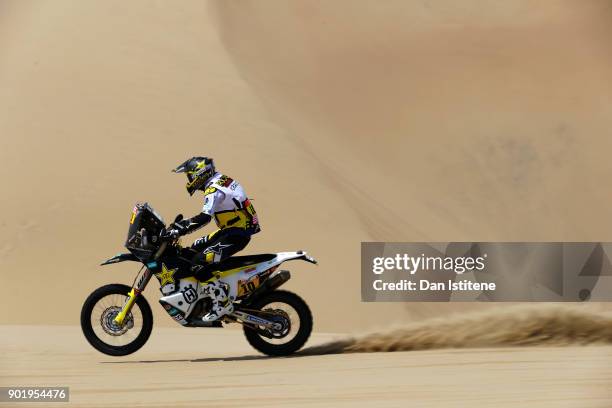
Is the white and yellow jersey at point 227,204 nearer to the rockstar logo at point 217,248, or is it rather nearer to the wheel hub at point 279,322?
the rockstar logo at point 217,248

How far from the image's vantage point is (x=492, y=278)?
2273 centimetres

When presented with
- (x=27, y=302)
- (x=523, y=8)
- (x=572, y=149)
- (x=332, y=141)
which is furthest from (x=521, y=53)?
(x=27, y=302)

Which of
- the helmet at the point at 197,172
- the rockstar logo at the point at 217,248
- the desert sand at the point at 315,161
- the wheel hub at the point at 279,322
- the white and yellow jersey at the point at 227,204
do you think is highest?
the desert sand at the point at 315,161

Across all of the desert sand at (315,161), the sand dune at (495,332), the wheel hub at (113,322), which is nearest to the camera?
the desert sand at (315,161)

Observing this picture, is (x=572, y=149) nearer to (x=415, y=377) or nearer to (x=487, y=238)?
(x=487, y=238)

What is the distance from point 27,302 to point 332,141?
1403cm

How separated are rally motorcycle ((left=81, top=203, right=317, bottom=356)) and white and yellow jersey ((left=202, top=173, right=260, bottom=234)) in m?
0.36

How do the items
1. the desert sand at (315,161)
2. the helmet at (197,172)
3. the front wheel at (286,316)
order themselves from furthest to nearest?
the helmet at (197,172) < the front wheel at (286,316) < the desert sand at (315,161)

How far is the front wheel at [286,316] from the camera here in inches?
446

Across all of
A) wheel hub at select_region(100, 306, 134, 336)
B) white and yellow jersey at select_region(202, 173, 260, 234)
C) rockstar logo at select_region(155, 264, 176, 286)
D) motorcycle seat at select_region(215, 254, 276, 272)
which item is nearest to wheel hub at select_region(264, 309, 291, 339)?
motorcycle seat at select_region(215, 254, 276, 272)

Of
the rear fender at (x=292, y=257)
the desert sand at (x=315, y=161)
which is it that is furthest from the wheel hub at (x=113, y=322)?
the rear fender at (x=292, y=257)

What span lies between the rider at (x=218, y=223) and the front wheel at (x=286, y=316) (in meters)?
0.34

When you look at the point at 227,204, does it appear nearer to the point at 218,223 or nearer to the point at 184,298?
the point at 218,223

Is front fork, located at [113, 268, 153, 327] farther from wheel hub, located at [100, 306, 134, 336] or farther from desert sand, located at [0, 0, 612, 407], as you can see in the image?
desert sand, located at [0, 0, 612, 407]
